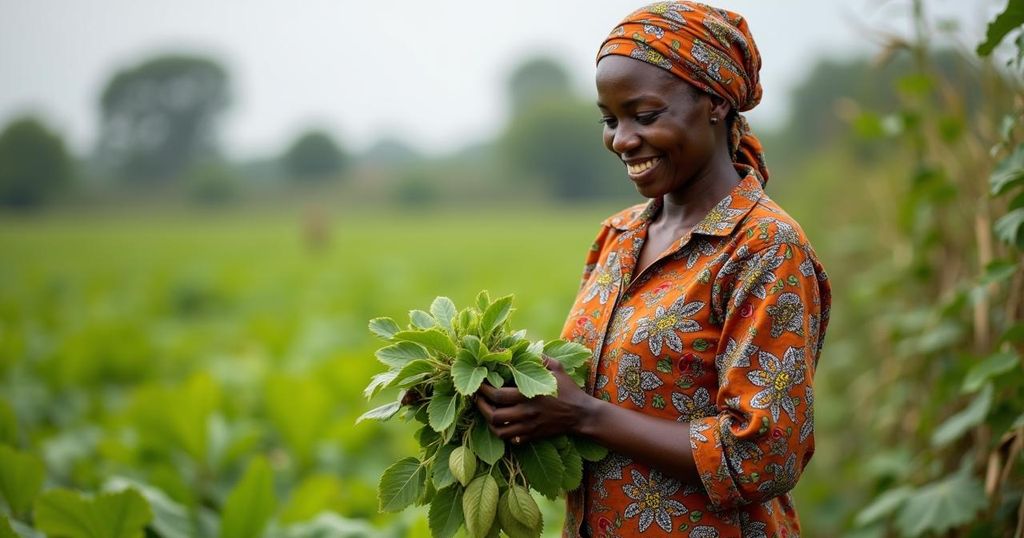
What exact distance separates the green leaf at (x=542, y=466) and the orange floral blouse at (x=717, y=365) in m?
0.13

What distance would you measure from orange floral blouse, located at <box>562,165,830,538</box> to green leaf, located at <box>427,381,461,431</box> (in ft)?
0.95

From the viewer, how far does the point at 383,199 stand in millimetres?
46688

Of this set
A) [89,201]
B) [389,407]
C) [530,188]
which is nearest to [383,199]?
[530,188]

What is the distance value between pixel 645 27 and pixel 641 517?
92cm

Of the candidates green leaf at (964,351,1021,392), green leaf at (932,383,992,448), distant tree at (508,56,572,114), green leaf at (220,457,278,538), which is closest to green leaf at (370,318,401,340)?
green leaf at (220,457,278,538)

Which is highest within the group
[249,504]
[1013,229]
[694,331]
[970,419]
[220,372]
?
[1013,229]

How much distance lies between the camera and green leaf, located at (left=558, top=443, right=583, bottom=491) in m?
1.68

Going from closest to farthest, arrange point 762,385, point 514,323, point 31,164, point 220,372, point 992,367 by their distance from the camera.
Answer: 1. point 762,385
2. point 992,367
3. point 220,372
4. point 514,323
5. point 31,164

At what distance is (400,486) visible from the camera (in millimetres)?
1725

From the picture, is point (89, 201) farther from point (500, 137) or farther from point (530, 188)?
point (500, 137)

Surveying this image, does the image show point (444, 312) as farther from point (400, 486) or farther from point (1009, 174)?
point (1009, 174)

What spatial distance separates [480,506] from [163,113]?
62.9 metres

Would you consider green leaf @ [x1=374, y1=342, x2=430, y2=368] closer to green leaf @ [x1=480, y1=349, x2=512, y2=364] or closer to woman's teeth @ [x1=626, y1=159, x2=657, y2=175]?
green leaf @ [x1=480, y1=349, x2=512, y2=364]

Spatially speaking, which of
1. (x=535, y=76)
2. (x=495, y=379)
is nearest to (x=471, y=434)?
(x=495, y=379)
